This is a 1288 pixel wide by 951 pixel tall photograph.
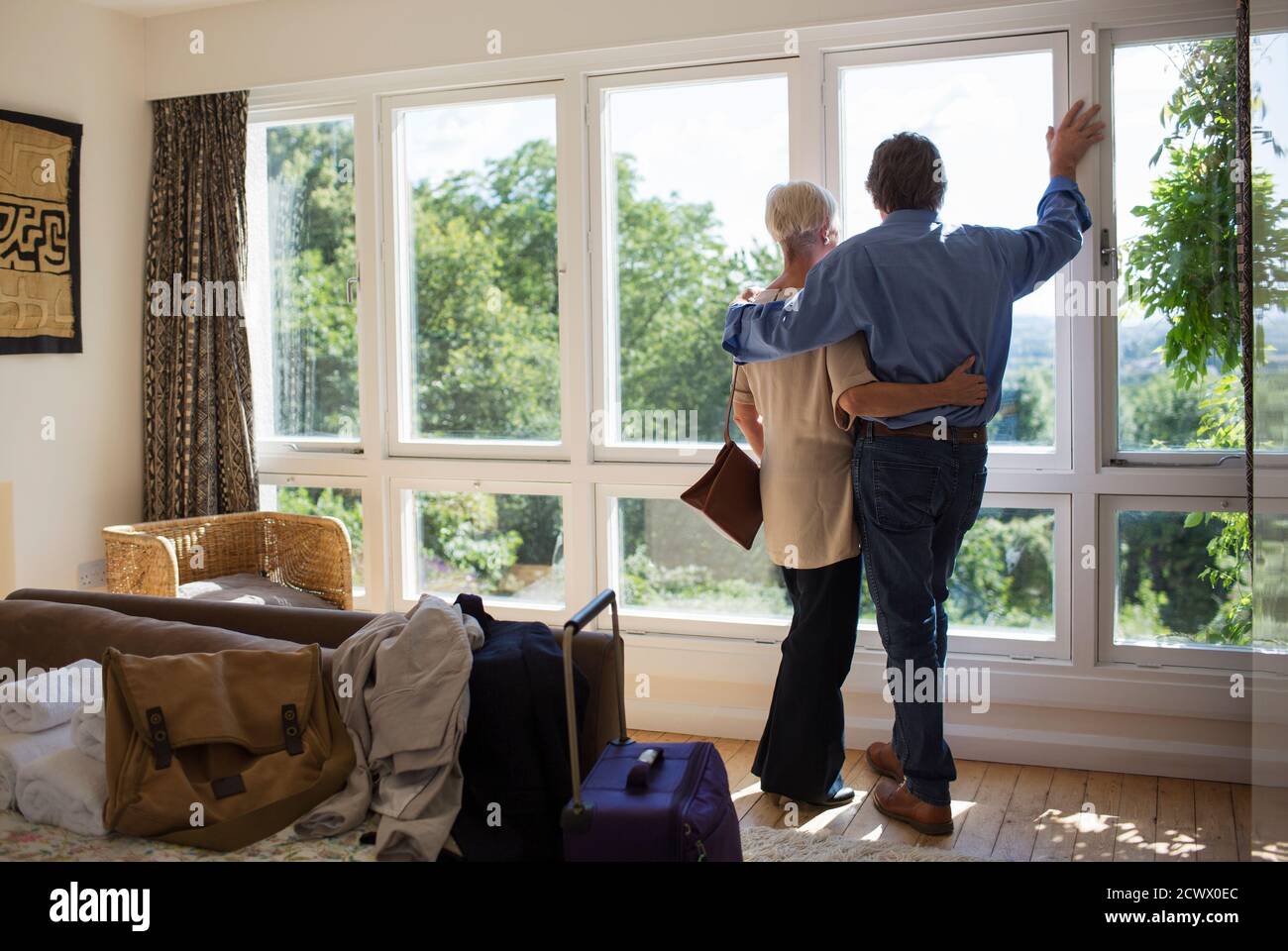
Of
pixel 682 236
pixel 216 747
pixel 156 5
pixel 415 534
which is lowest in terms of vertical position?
pixel 216 747

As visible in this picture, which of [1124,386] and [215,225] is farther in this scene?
[215,225]

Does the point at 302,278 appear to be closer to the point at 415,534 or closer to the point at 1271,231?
the point at 415,534

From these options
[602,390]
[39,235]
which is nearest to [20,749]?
[602,390]

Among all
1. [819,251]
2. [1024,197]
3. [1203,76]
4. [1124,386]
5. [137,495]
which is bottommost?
[137,495]

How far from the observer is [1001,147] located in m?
3.49

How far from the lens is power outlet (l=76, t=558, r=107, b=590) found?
4312 mm

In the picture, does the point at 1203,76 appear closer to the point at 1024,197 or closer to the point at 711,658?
the point at 1024,197

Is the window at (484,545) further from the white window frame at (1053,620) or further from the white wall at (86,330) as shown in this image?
the white window frame at (1053,620)

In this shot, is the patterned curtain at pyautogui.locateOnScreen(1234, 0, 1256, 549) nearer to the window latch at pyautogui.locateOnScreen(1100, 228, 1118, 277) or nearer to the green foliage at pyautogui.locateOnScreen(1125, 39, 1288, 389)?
the green foliage at pyautogui.locateOnScreen(1125, 39, 1288, 389)

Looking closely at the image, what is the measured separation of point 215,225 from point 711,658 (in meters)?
2.48

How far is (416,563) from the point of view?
4.38 metres

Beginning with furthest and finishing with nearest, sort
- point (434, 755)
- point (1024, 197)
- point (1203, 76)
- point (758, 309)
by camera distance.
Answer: point (1024, 197) < point (1203, 76) < point (758, 309) < point (434, 755)

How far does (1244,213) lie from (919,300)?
39.0 inches

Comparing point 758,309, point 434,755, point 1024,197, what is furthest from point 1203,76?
point 434,755
